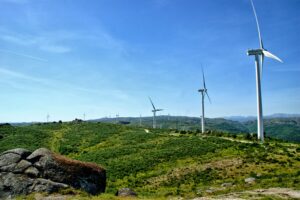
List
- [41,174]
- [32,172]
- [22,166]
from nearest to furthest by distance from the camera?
1. [32,172]
2. [41,174]
3. [22,166]

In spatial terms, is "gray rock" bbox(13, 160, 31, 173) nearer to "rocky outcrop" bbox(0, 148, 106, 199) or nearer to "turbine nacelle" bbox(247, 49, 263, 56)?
"rocky outcrop" bbox(0, 148, 106, 199)

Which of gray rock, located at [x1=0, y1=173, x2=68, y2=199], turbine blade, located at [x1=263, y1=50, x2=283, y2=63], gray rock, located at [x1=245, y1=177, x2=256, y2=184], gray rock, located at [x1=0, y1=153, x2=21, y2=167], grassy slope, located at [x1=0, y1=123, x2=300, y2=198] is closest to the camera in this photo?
gray rock, located at [x1=0, y1=173, x2=68, y2=199]

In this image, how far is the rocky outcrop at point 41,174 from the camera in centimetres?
2448

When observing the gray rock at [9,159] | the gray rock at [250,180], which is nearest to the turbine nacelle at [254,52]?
the gray rock at [250,180]

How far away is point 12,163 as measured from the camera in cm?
2619

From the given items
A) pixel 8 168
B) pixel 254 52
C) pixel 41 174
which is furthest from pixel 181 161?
pixel 8 168

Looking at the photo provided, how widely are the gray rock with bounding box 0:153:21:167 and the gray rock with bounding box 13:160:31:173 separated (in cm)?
49

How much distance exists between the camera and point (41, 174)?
25.7 m

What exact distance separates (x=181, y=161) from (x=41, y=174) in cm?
3890

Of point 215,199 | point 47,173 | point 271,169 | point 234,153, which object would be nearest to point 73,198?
point 47,173

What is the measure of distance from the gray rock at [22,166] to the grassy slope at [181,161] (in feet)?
51.6

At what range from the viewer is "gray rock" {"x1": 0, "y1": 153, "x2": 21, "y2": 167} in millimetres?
26136

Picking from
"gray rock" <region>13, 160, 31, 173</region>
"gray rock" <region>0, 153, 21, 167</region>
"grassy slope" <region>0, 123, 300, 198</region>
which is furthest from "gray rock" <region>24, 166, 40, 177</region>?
"grassy slope" <region>0, 123, 300, 198</region>

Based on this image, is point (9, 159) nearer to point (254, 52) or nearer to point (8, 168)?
point (8, 168)
